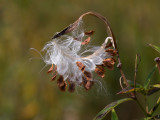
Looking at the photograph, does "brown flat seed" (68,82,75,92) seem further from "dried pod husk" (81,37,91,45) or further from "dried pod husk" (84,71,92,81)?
"dried pod husk" (81,37,91,45)

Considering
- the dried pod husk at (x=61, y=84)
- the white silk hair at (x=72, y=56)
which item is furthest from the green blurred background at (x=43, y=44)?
the dried pod husk at (x=61, y=84)

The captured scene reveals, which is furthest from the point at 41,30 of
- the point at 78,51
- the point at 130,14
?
the point at 78,51

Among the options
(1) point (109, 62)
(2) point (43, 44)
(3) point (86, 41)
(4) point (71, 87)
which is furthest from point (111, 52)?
(2) point (43, 44)

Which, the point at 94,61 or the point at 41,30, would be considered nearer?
the point at 94,61

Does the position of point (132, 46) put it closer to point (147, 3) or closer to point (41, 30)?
point (147, 3)

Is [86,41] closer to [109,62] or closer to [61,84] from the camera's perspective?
[109,62]
